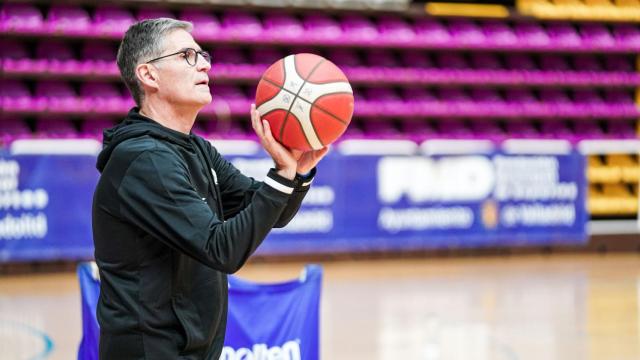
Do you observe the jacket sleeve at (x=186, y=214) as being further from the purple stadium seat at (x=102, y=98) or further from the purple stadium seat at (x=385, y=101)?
the purple stadium seat at (x=385, y=101)

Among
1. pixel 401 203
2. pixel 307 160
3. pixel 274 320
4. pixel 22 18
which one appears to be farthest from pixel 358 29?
pixel 307 160

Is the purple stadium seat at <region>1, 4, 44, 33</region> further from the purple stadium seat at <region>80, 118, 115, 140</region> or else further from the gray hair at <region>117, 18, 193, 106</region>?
the gray hair at <region>117, 18, 193, 106</region>

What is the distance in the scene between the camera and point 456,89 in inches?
411

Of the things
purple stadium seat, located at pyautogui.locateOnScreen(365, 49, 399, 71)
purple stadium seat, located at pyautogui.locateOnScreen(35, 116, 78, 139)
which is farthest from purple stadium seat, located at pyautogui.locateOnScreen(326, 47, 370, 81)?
purple stadium seat, located at pyautogui.locateOnScreen(35, 116, 78, 139)

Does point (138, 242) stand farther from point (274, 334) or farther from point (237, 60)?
point (237, 60)

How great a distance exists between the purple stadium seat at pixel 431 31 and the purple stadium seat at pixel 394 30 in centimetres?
9

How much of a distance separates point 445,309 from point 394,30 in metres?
4.85

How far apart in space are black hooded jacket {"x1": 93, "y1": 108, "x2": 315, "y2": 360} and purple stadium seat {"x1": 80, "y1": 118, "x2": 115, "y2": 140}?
24.2 feet

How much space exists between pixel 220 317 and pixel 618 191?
8615 millimetres

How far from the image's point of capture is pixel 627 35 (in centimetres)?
1065

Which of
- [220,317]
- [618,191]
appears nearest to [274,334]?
[220,317]

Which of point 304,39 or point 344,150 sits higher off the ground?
point 304,39

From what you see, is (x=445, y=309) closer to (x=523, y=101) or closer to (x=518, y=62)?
(x=523, y=101)

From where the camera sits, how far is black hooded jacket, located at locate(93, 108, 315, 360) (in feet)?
6.01
